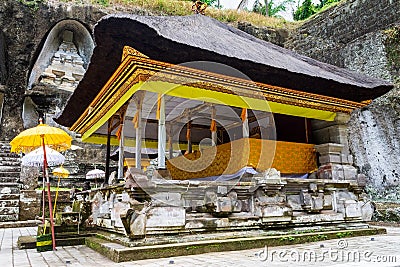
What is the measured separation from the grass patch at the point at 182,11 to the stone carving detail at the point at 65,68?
8.26 ft

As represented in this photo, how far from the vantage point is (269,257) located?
14.3 ft

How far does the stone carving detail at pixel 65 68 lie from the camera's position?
17.9 meters

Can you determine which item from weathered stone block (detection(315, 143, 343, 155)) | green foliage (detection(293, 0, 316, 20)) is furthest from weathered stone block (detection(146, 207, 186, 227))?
green foliage (detection(293, 0, 316, 20))

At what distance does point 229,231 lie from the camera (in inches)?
213

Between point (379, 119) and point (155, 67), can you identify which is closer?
point (155, 67)

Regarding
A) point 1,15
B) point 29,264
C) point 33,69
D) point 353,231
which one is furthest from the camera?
point 33,69

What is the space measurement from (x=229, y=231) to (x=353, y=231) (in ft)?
8.28

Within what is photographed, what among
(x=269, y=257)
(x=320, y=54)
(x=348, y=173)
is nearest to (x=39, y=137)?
(x=269, y=257)

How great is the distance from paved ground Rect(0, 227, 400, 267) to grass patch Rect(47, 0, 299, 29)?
15.9 meters

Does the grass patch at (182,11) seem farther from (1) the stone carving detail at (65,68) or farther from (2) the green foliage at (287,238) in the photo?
(2) the green foliage at (287,238)

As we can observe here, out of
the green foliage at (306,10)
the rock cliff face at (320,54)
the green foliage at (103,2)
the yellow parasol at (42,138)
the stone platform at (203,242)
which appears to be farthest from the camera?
the green foliage at (306,10)

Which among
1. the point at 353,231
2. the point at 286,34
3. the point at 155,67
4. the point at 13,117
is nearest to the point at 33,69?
the point at 13,117

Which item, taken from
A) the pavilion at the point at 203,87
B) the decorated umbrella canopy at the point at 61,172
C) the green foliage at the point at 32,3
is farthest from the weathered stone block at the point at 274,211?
the green foliage at the point at 32,3

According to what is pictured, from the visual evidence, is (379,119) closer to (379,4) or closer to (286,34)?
(379,4)
